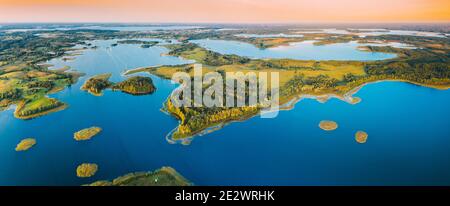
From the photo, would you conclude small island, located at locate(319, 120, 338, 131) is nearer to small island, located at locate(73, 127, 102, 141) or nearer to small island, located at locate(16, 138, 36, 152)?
small island, located at locate(73, 127, 102, 141)

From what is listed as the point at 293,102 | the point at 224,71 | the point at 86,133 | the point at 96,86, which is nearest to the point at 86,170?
the point at 86,133

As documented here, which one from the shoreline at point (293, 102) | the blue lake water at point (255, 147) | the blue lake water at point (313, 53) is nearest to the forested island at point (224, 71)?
the shoreline at point (293, 102)

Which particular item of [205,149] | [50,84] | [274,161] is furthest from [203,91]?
[50,84]

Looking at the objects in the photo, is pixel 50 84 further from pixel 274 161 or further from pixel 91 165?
pixel 274 161

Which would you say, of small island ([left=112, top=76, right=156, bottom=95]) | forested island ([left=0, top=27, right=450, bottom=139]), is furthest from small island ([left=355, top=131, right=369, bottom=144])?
small island ([left=112, top=76, right=156, bottom=95])

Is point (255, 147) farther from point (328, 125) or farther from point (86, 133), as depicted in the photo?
point (86, 133)
